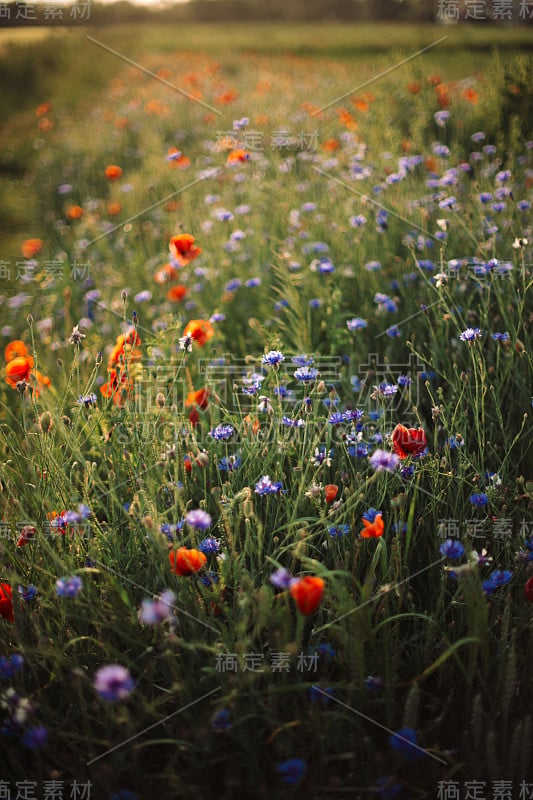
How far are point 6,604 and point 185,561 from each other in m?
0.50

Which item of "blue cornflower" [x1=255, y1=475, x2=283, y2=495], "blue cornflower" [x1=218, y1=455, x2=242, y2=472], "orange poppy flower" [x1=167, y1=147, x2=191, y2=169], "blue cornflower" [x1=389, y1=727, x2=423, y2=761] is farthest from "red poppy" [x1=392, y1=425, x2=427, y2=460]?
"orange poppy flower" [x1=167, y1=147, x2=191, y2=169]

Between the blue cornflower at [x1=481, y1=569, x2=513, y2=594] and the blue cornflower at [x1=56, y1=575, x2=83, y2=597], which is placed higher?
the blue cornflower at [x1=56, y1=575, x2=83, y2=597]

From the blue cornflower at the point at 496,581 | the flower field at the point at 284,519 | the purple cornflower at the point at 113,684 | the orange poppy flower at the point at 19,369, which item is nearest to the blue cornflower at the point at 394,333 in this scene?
the flower field at the point at 284,519

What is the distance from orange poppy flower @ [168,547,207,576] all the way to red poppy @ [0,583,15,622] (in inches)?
17.4

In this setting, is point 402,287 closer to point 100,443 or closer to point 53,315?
point 100,443

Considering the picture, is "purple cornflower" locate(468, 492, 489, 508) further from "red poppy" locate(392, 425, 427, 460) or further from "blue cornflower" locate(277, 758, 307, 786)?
"blue cornflower" locate(277, 758, 307, 786)

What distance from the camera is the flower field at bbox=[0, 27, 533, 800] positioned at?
1223 millimetres

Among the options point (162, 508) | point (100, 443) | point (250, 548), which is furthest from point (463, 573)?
point (100, 443)

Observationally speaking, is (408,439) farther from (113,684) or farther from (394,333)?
(394,333)

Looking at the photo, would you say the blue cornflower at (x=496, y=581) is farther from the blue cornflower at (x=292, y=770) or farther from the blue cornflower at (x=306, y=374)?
the blue cornflower at (x=306, y=374)

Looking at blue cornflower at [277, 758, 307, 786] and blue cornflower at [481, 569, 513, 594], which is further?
blue cornflower at [481, 569, 513, 594]

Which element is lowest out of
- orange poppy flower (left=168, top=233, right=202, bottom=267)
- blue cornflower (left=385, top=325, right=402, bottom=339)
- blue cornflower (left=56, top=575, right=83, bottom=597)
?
blue cornflower (left=56, top=575, right=83, bottom=597)

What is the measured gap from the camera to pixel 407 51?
271 inches

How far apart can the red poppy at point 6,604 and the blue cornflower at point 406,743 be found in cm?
91
